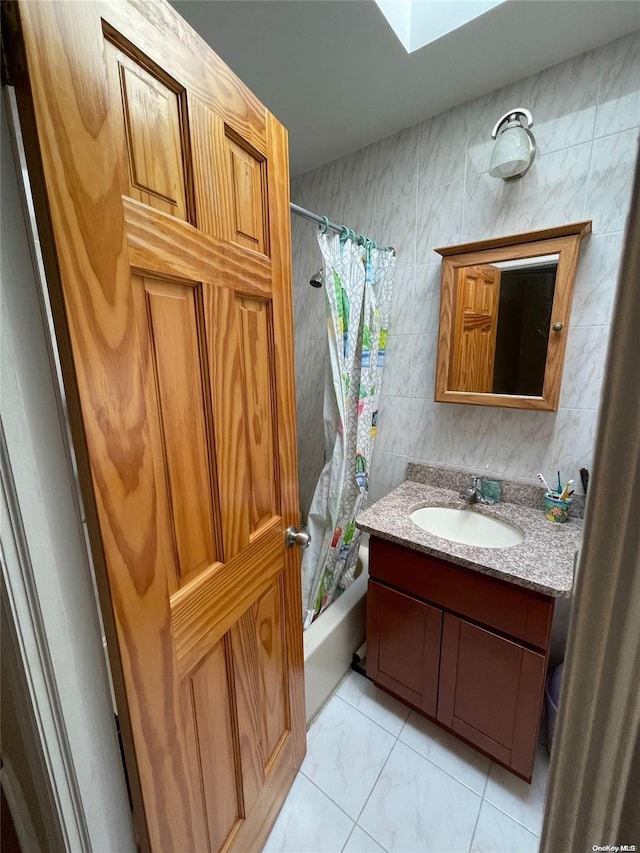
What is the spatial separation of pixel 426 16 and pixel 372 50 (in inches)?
7.1

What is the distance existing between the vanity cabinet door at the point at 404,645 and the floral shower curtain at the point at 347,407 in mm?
301

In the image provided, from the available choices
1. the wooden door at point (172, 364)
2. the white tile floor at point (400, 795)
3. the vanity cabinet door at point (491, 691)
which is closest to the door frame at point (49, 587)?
the wooden door at point (172, 364)

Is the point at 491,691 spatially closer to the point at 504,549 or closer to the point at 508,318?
the point at 504,549

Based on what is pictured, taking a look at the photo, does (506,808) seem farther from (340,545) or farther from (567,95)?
(567,95)

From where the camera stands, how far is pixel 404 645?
1328mm

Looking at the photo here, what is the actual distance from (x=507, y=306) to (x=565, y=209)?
0.36m

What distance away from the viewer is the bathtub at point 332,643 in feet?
4.54

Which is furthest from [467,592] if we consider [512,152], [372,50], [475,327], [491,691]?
[372,50]

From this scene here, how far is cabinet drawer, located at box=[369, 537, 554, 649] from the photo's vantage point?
1034 mm

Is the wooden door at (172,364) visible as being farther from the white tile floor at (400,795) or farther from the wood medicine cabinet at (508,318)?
the wood medicine cabinet at (508,318)

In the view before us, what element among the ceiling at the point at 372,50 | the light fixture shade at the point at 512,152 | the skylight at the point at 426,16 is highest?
the skylight at the point at 426,16

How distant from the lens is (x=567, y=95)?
3.84 ft

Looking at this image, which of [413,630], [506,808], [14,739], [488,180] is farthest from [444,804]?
[488,180]

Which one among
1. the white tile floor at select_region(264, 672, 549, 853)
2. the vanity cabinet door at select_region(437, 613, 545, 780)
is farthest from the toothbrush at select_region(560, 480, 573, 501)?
the white tile floor at select_region(264, 672, 549, 853)
